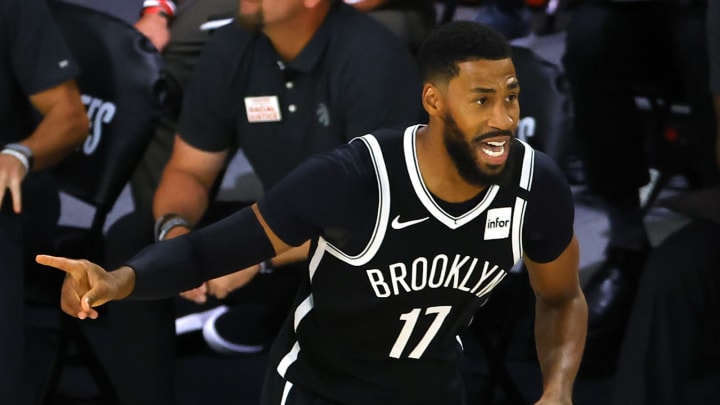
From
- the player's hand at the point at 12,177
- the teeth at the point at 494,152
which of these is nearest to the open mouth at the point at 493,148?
the teeth at the point at 494,152

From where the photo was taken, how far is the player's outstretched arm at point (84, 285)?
7.09ft

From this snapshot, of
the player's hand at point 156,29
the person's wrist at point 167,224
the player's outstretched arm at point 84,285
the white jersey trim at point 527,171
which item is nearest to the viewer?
the player's outstretched arm at point 84,285

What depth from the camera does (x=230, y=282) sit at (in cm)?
307

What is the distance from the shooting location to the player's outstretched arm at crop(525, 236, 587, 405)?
98.7 inches

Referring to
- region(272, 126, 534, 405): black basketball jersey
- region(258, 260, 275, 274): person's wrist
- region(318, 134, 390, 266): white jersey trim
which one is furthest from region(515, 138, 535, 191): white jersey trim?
region(258, 260, 275, 274): person's wrist

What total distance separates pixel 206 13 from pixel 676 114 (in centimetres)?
176

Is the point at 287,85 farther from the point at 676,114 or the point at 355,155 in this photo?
the point at 676,114

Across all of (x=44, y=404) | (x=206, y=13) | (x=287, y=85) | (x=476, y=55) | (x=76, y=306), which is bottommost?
(x=44, y=404)

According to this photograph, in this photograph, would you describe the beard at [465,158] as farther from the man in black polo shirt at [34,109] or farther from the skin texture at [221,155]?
the man in black polo shirt at [34,109]

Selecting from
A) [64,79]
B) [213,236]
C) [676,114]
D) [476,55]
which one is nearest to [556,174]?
[476,55]

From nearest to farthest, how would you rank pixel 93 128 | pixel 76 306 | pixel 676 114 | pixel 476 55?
pixel 76 306
pixel 476 55
pixel 93 128
pixel 676 114

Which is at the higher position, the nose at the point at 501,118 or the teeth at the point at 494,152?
the nose at the point at 501,118

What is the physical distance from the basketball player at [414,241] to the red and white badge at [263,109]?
2.88 ft

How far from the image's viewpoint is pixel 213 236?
2.37m
